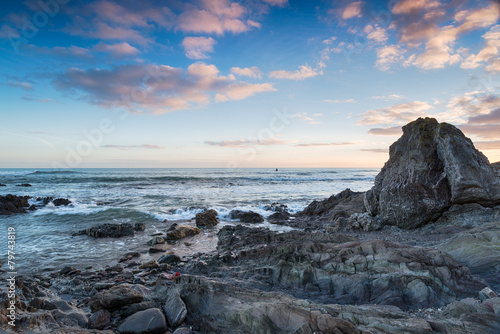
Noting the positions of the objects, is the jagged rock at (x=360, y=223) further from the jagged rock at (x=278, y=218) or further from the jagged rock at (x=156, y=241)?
the jagged rock at (x=156, y=241)

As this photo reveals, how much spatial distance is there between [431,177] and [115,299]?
10.2m

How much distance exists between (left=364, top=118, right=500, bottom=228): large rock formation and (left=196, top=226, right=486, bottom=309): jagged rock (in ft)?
16.8

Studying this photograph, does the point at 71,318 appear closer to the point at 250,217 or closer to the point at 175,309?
the point at 175,309

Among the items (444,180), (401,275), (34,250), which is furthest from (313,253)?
(34,250)

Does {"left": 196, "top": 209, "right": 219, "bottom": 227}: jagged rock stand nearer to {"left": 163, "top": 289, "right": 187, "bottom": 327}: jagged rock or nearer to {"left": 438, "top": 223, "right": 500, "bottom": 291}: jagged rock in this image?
{"left": 163, "top": 289, "right": 187, "bottom": 327}: jagged rock

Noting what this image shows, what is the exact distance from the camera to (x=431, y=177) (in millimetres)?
9125

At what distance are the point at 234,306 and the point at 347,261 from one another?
2397mm

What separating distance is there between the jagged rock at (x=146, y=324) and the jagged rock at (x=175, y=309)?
0.50ft

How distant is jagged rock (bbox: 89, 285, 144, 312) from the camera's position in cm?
446

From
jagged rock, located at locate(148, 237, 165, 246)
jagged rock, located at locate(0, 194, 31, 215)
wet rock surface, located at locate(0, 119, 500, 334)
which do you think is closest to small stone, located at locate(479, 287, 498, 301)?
wet rock surface, located at locate(0, 119, 500, 334)

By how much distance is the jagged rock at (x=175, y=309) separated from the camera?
3828 mm

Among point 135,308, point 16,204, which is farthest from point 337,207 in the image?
point 16,204

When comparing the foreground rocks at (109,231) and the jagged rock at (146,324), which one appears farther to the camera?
the foreground rocks at (109,231)

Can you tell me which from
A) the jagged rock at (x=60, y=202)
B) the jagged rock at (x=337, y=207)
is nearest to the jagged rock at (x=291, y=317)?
the jagged rock at (x=337, y=207)
